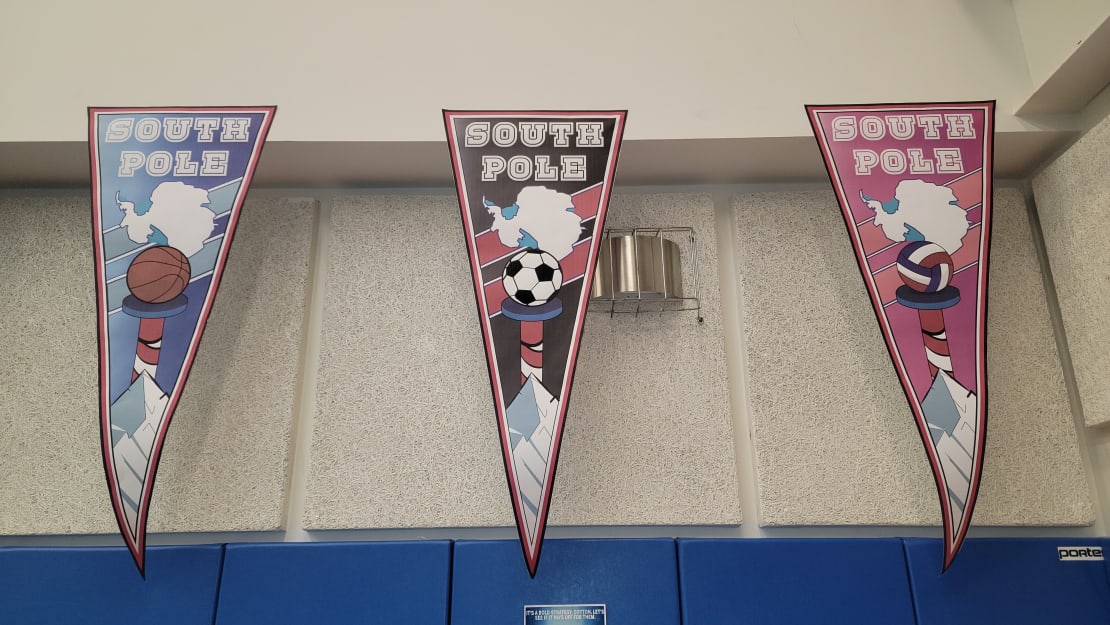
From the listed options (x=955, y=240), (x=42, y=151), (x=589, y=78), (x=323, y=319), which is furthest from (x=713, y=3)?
(x=42, y=151)

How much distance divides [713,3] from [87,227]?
2.60 meters

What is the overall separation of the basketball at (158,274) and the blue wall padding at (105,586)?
2.75 feet

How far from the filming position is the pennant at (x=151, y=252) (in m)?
1.86

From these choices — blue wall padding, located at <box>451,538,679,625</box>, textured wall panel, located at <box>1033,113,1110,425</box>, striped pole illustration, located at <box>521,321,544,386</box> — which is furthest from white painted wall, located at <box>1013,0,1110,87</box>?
blue wall padding, located at <box>451,538,679,625</box>

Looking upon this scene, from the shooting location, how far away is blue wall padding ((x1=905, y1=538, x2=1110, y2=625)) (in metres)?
2.07

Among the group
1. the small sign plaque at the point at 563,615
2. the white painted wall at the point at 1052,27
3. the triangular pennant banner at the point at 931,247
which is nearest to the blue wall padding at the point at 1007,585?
the triangular pennant banner at the point at 931,247

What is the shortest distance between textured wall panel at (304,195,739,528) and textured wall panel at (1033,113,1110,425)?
1.24 metres

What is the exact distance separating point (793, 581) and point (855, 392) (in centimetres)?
71

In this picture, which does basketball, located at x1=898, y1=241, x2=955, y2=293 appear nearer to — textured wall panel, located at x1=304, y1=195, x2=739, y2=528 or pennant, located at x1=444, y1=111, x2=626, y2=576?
textured wall panel, located at x1=304, y1=195, x2=739, y2=528

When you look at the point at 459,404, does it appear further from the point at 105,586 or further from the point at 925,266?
the point at 925,266

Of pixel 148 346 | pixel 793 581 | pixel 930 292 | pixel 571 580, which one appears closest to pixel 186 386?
pixel 148 346

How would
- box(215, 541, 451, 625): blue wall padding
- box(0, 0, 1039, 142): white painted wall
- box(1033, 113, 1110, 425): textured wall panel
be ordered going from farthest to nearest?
Answer: box(0, 0, 1039, 142): white painted wall < box(1033, 113, 1110, 425): textured wall panel < box(215, 541, 451, 625): blue wall padding

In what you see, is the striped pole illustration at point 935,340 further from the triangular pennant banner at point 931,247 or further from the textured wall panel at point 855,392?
the textured wall panel at point 855,392

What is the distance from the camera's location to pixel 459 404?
2355 millimetres
